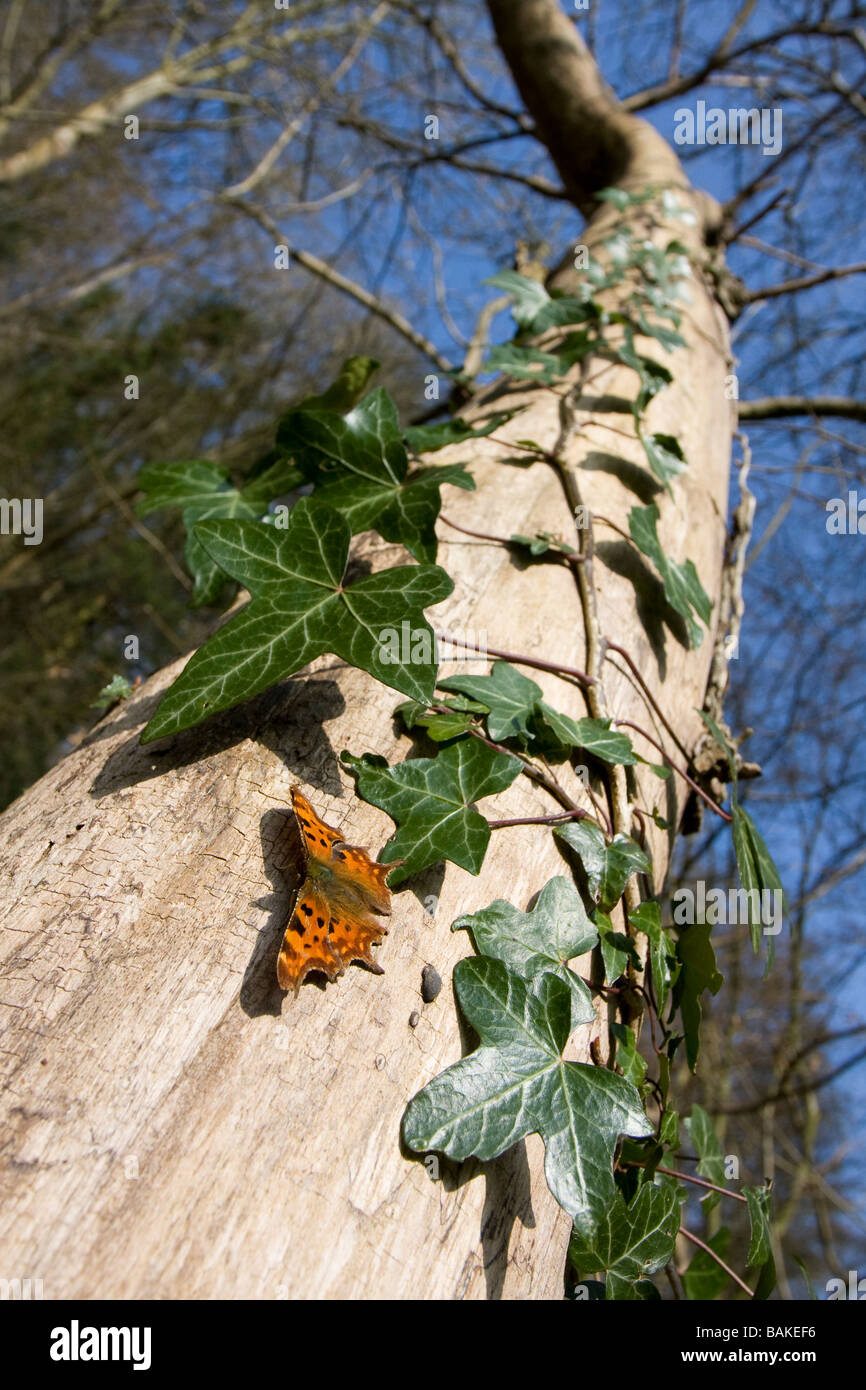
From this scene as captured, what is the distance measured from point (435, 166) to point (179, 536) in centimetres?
314

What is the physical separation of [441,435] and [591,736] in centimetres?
52

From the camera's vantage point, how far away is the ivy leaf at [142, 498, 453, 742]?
73cm

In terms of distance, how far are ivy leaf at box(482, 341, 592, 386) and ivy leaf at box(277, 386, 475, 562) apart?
444 millimetres

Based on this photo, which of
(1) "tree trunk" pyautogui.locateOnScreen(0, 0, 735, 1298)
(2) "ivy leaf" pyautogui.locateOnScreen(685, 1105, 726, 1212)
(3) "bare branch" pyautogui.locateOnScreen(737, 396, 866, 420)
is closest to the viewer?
(1) "tree trunk" pyautogui.locateOnScreen(0, 0, 735, 1298)

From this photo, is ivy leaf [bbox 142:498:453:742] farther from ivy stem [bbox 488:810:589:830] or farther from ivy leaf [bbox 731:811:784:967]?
ivy leaf [bbox 731:811:784:967]

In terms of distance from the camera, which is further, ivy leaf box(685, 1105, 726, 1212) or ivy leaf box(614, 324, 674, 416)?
ivy leaf box(614, 324, 674, 416)

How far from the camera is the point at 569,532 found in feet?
3.77

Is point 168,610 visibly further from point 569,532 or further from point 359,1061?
point 359,1061

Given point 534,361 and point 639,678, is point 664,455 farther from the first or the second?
point 639,678

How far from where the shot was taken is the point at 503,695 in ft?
2.83

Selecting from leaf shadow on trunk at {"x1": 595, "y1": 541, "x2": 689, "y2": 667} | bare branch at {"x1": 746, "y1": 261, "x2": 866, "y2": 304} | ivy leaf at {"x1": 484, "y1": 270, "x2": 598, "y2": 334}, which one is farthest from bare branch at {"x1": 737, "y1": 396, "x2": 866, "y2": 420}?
leaf shadow on trunk at {"x1": 595, "y1": 541, "x2": 689, "y2": 667}
